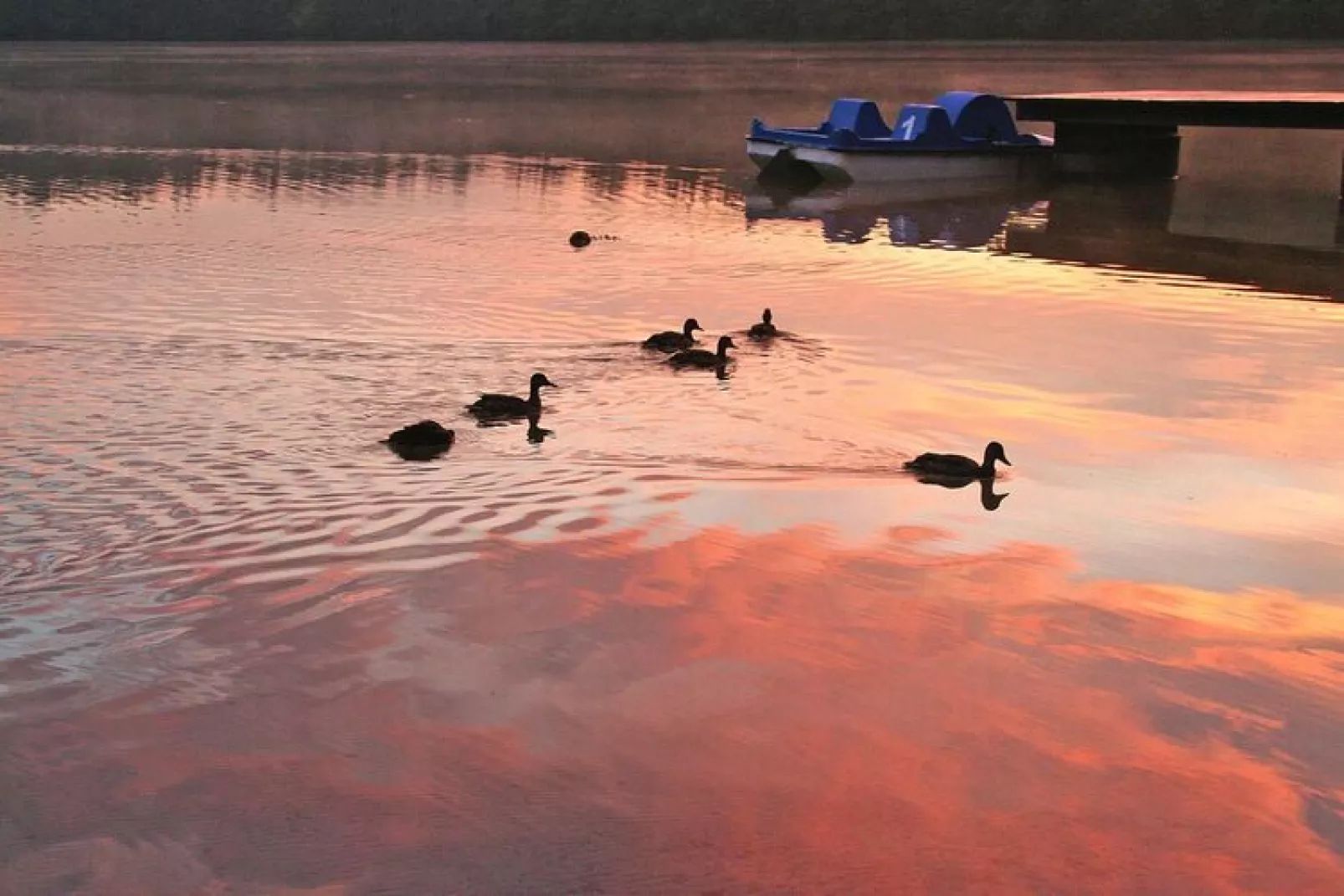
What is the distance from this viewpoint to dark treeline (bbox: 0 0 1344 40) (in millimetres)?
106938

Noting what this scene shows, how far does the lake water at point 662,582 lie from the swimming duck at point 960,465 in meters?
0.18

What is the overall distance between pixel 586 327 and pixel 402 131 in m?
30.5

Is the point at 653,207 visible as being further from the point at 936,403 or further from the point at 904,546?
the point at 904,546

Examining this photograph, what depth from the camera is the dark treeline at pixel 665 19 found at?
4210 inches

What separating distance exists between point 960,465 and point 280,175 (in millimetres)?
25365

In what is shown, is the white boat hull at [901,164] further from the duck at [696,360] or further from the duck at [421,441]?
the duck at [421,441]

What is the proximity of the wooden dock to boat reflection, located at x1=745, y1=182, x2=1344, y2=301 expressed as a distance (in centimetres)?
142

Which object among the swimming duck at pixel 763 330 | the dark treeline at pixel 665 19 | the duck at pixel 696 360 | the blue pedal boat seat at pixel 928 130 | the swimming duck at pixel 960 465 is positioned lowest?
the swimming duck at pixel 960 465

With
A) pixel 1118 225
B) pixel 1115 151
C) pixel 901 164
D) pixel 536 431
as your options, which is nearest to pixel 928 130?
pixel 901 164

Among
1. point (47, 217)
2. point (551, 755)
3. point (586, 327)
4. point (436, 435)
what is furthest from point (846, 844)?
point (47, 217)

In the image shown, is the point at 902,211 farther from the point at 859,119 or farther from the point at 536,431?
the point at 536,431

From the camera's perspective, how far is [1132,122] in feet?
116

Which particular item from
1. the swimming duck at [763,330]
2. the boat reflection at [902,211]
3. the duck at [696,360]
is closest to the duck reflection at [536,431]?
the duck at [696,360]

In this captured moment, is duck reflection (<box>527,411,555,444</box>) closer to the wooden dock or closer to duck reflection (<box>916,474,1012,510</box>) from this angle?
duck reflection (<box>916,474,1012,510</box>)
